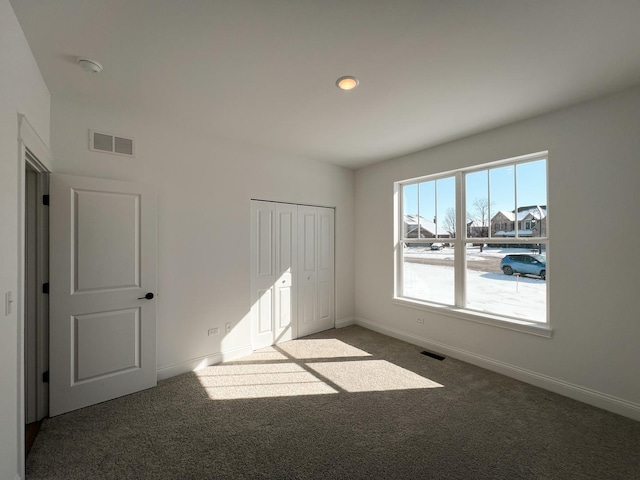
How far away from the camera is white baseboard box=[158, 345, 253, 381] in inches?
Result: 122

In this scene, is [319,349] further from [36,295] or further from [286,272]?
[36,295]

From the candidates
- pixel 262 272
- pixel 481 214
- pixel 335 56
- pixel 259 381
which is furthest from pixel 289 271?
pixel 335 56

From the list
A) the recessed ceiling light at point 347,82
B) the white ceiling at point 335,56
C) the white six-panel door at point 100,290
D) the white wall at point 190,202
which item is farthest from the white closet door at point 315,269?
the recessed ceiling light at point 347,82

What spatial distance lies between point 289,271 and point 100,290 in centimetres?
224

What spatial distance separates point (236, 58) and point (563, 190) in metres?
3.14

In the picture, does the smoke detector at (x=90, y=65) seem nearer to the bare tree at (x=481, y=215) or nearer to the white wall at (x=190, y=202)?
the white wall at (x=190, y=202)

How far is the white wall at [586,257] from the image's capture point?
243 centimetres

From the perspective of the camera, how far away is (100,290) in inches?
104

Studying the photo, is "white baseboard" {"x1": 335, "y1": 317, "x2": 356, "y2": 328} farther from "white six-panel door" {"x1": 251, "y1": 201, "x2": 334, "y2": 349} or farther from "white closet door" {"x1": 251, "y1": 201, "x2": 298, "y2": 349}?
"white closet door" {"x1": 251, "y1": 201, "x2": 298, "y2": 349}

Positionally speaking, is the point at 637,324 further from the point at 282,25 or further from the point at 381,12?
the point at 282,25

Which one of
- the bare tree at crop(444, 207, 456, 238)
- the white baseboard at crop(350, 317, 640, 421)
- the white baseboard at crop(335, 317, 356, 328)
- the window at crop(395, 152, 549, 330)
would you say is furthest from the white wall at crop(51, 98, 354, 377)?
the white baseboard at crop(350, 317, 640, 421)

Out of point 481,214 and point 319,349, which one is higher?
point 481,214

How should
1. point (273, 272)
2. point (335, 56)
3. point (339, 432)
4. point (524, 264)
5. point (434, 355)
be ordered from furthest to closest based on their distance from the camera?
point (273, 272) < point (434, 355) < point (524, 264) < point (339, 432) < point (335, 56)

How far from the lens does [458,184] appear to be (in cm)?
373
